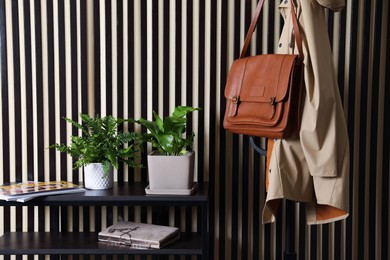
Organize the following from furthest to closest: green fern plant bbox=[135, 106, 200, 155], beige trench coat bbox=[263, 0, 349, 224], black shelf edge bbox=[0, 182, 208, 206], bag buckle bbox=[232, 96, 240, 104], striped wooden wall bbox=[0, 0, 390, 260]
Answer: striped wooden wall bbox=[0, 0, 390, 260], green fern plant bbox=[135, 106, 200, 155], black shelf edge bbox=[0, 182, 208, 206], bag buckle bbox=[232, 96, 240, 104], beige trench coat bbox=[263, 0, 349, 224]

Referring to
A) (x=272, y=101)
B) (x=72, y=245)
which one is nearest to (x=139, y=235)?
(x=72, y=245)

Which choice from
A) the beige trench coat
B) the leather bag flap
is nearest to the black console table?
the beige trench coat

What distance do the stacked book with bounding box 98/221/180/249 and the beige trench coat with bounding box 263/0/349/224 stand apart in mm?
559

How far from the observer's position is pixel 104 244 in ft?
7.82

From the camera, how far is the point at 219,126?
2660 mm

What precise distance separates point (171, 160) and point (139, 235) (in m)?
0.39

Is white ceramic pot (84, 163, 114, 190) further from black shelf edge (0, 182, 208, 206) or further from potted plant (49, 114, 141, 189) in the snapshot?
black shelf edge (0, 182, 208, 206)

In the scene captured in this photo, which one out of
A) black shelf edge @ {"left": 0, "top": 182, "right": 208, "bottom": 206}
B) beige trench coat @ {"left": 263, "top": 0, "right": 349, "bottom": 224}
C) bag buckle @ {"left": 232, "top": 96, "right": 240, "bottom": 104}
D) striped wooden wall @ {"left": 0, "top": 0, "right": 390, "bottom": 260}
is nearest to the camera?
beige trench coat @ {"left": 263, "top": 0, "right": 349, "bottom": 224}

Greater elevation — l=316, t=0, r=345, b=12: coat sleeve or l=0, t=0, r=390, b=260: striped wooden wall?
l=316, t=0, r=345, b=12: coat sleeve

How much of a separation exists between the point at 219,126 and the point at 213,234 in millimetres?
588

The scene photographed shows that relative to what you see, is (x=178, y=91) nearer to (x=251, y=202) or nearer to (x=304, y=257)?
(x=251, y=202)

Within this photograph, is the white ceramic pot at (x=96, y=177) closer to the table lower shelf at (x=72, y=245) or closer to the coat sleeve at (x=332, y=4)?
the table lower shelf at (x=72, y=245)

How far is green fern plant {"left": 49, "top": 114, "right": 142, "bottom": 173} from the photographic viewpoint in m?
2.41

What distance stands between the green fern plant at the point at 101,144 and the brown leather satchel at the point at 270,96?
1.95 ft
